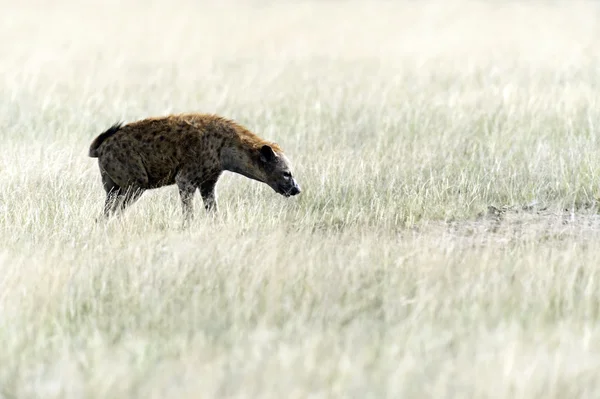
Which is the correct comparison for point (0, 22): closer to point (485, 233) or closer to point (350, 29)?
point (350, 29)

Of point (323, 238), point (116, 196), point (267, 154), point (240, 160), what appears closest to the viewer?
point (323, 238)

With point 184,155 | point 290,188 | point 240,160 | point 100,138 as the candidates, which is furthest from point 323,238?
point 100,138

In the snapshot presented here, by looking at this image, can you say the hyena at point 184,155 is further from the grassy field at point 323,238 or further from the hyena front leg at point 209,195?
the grassy field at point 323,238

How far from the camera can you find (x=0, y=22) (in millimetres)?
19562

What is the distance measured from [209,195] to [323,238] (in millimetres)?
1120

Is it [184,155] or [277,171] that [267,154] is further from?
[184,155]

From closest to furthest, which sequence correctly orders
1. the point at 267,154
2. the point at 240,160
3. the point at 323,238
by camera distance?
the point at 323,238
the point at 267,154
the point at 240,160

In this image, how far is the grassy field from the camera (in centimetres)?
461

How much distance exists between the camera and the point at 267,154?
753 centimetres

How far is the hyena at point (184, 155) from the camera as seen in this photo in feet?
24.7

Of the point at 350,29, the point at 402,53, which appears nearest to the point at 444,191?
the point at 402,53

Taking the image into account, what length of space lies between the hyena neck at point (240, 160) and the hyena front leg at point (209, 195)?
166 mm

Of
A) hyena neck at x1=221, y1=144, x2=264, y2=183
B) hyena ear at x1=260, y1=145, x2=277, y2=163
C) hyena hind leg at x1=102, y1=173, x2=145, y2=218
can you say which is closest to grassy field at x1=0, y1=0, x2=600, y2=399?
hyena hind leg at x1=102, y1=173, x2=145, y2=218

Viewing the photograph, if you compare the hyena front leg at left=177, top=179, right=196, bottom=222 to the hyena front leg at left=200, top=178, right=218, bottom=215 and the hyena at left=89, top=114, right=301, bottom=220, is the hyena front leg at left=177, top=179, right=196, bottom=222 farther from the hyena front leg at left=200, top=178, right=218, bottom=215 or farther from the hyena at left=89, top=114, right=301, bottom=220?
the hyena front leg at left=200, top=178, right=218, bottom=215
